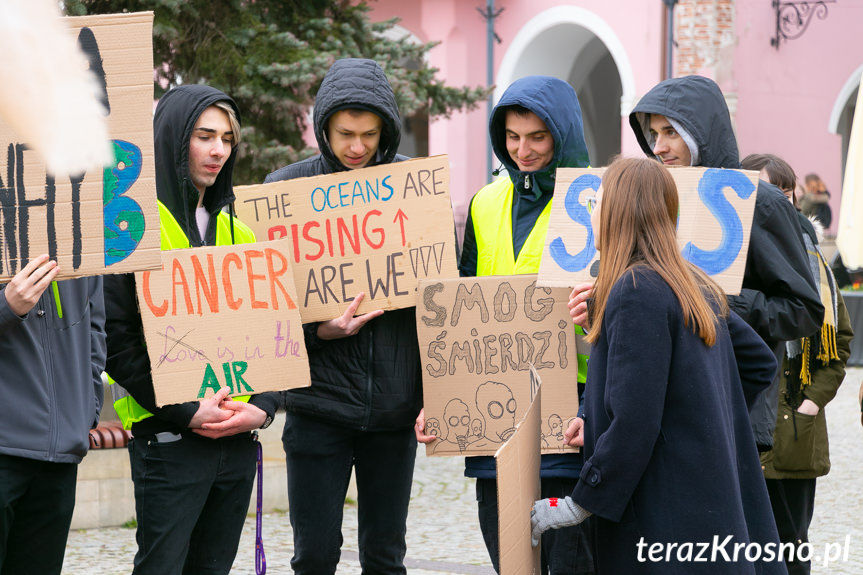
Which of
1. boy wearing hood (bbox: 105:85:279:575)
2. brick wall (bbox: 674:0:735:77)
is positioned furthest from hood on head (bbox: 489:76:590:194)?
brick wall (bbox: 674:0:735:77)

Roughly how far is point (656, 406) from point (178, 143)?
1.70 metres

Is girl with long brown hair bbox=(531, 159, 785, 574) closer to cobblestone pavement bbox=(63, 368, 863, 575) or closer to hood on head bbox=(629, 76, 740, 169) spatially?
hood on head bbox=(629, 76, 740, 169)

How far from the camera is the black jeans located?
3719 mm

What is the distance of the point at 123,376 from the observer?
11.2 feet

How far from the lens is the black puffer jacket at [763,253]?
3.41 meters

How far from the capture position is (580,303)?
335cm

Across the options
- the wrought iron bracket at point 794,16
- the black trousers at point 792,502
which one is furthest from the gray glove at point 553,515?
the wrought iron bracket at point 794,16

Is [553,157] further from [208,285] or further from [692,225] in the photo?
[208,285]

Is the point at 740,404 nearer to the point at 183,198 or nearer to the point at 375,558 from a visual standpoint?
the point at 375,558

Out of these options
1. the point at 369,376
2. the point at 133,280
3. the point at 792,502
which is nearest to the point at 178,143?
the point at 133,280

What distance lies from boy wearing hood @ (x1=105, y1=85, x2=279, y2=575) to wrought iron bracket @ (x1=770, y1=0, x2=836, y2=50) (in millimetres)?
17552

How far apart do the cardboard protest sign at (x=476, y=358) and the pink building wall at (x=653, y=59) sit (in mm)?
14735

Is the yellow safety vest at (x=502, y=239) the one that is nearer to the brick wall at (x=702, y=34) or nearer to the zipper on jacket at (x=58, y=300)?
the zipper on jacket at (x=58, y=300)

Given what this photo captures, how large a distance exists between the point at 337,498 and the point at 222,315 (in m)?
0.75
